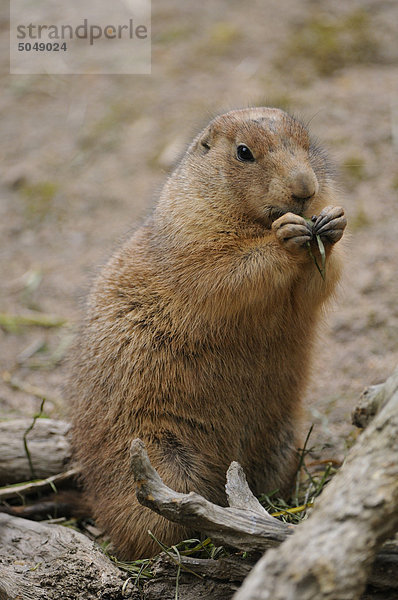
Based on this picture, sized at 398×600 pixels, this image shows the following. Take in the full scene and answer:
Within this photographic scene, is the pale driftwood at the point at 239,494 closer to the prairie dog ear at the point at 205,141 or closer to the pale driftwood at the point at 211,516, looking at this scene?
the pale driftwood at the point at 211,516

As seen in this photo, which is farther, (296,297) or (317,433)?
(317,433)

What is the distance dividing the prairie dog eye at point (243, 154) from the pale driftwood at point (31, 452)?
2532 mm

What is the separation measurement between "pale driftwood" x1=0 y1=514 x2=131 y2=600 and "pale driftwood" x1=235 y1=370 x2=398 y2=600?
176cm

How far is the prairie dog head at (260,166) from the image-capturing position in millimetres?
4258

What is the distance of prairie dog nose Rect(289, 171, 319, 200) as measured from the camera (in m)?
4.15

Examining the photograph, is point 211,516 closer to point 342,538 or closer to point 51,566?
point 342,538

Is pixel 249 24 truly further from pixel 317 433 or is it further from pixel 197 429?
pixel 197 429

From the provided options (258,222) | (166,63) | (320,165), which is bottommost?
(258,222)

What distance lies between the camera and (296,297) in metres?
4.58

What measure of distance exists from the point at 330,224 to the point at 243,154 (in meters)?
0.81

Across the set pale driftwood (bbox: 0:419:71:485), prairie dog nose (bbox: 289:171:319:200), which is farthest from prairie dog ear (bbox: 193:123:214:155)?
pale driftwood (bbox: 0:419:71:485)

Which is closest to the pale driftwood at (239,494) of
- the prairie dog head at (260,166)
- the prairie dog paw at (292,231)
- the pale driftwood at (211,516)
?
the pale driftwood at (211,516)

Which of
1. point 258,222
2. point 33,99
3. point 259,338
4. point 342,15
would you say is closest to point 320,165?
point 258,222

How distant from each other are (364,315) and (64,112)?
6.22 metres
